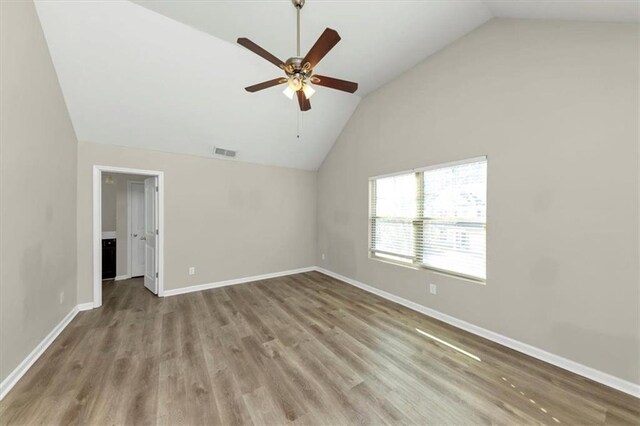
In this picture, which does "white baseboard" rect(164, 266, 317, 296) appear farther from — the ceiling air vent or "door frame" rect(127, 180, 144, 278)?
the ceiling air vent

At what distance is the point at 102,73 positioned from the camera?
9.29 ft

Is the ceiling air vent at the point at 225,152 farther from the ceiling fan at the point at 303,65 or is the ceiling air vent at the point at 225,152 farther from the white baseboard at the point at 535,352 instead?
the white baseboard at the point at 535,352

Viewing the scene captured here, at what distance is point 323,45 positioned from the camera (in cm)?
Answer: 176

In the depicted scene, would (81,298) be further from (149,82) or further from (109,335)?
(149,82)

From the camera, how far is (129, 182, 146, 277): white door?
5.09 m

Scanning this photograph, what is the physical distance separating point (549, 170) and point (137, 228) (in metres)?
7.02

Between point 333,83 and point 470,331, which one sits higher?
point 333,83

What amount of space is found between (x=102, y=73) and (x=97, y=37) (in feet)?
1.44

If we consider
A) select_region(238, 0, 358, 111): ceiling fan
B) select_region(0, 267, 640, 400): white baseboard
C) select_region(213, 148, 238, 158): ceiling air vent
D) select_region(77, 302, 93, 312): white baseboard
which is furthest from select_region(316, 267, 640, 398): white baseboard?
select_region(77, 302, 93, 312): white baseboard

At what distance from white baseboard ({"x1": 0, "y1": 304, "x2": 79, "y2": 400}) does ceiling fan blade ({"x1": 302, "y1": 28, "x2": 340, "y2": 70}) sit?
3547 mm

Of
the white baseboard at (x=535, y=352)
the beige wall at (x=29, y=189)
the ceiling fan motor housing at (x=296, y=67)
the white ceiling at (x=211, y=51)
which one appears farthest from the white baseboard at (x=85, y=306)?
the white baseboard at (x=535, y=352)

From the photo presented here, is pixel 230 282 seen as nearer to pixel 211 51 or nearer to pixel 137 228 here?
pixel 137 228

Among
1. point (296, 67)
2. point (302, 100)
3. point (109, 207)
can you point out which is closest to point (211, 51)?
point (302, 100)

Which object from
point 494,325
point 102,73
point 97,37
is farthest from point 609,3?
point 102,73
